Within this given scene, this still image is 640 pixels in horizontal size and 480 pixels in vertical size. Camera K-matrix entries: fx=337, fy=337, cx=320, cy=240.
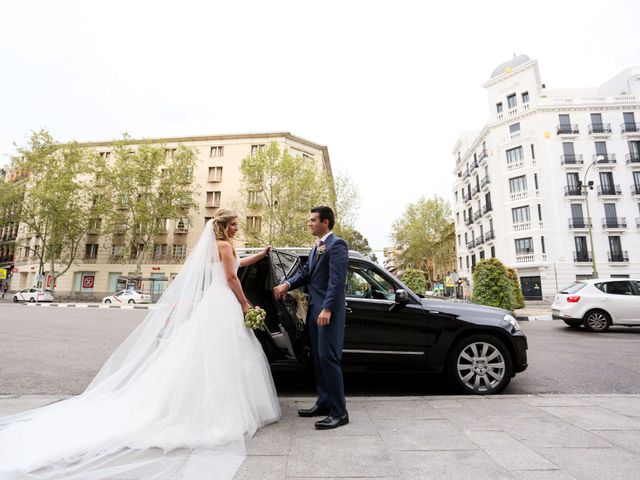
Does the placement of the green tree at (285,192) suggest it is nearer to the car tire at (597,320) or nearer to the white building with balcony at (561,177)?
the white building with balcony at (561,177)

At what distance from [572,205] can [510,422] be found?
124 feet

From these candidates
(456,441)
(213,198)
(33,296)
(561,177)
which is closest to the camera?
(456,441)

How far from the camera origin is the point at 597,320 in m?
10.7

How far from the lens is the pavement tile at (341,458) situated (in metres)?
2.33

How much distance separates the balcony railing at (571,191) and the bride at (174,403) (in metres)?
38.6

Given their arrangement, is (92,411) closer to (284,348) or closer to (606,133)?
(284,348)

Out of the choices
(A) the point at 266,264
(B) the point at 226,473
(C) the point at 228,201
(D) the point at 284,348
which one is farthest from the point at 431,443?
(C) the point at 228,201

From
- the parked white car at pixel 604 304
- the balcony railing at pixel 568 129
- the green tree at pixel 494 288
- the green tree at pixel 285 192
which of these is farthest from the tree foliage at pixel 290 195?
the balcony railing at pixel 568 129

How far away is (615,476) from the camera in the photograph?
7.50 feet

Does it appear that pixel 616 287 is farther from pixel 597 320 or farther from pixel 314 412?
pixel 314 412

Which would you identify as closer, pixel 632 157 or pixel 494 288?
pixel 494 288

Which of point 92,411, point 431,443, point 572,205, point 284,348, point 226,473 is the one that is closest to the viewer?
point 226,473

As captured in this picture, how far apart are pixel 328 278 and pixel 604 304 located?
11.3m

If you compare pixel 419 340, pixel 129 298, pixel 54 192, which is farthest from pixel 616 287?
pixel 54 192
